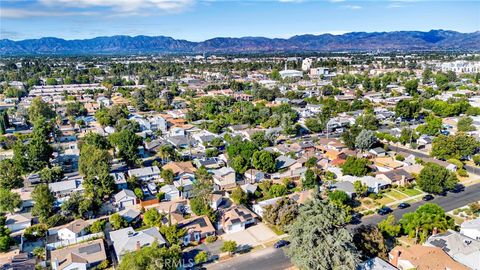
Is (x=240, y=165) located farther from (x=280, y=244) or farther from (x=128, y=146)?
(x=280, y=244)

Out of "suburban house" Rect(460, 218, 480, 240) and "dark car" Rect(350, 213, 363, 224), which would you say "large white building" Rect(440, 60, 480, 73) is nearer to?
"suburban house" Rect(460, 218, 480, 240)

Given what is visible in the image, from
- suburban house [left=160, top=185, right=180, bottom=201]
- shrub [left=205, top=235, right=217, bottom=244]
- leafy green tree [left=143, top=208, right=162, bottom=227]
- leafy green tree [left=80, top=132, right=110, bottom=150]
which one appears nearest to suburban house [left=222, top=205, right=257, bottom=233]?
shrub [left=205, top=235, right=217, bottom=244]

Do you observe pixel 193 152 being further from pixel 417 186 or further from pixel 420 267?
pixel 420 267

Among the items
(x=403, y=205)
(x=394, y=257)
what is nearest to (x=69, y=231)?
(x=394, y=257)

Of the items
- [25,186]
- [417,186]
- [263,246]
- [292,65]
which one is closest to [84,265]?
[263,246]

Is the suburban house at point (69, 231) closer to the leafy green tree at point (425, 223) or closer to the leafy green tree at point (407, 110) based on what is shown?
the leafy green tree at point (425, 223)
